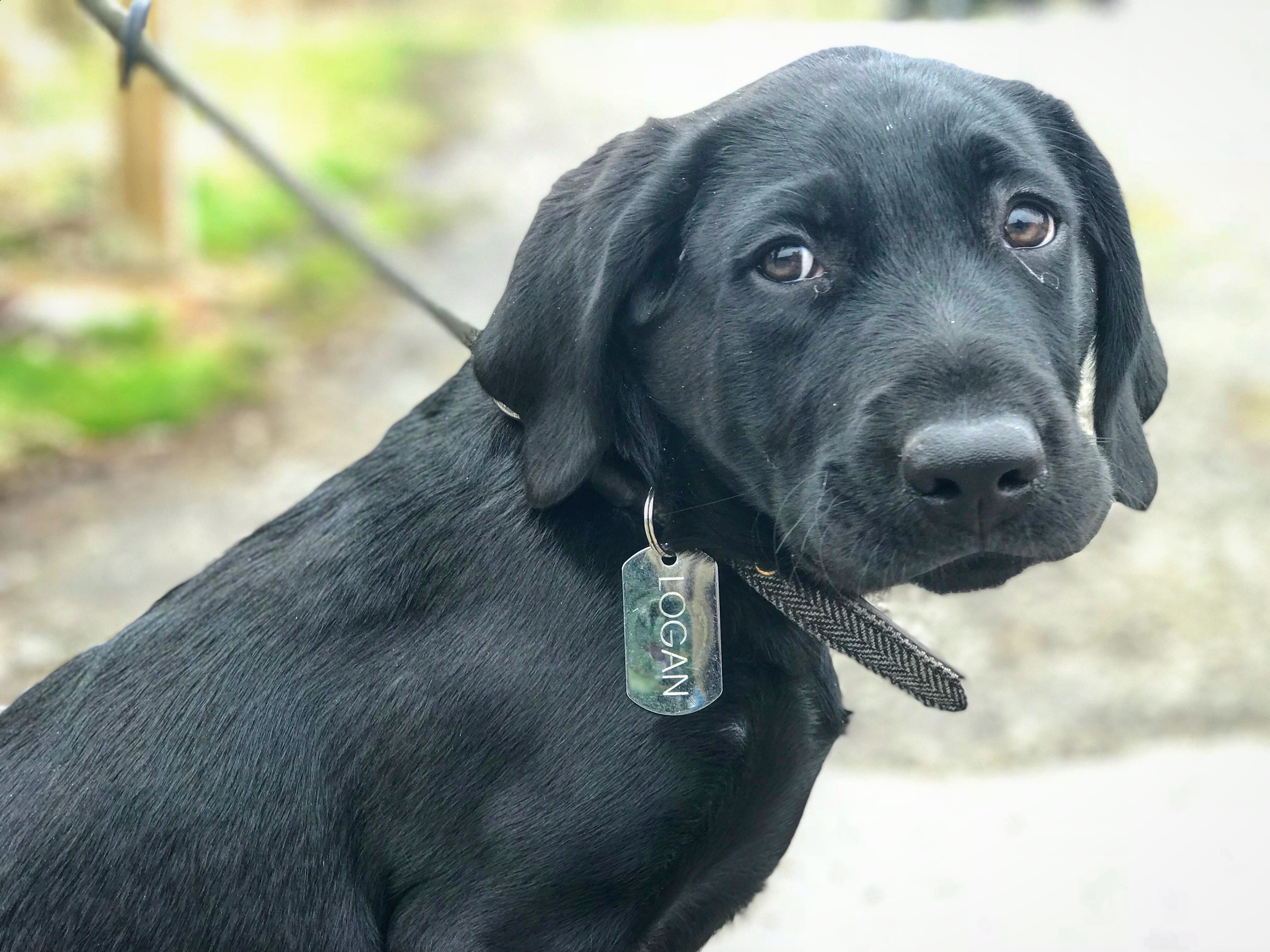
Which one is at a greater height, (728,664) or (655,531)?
(655,531)

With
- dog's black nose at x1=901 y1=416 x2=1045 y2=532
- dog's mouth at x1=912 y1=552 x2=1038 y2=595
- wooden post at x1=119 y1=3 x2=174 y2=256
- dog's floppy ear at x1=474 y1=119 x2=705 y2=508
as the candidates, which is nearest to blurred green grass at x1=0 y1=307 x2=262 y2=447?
wooden post at x1=119 y1=3 x2=174 y2=256

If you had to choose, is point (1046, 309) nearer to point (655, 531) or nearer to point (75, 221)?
point (655, 531)

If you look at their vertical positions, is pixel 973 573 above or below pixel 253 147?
below

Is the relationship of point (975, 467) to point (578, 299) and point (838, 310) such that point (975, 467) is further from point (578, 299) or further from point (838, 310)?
A: point (578, 299)

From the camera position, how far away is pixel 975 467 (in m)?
1.54

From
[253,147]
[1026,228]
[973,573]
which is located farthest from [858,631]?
[253,147]

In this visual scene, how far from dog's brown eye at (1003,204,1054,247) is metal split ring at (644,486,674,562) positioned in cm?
60

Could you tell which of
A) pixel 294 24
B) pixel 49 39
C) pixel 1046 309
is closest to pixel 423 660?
pixel 1046 309

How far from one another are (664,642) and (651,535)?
0.14 m

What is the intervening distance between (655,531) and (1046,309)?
607 millimetres

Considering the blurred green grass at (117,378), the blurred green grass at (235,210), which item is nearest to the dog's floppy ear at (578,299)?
the blurred green grass at (235,210)

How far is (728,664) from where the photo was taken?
1.87m

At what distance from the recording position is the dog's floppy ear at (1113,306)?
6.34 ft

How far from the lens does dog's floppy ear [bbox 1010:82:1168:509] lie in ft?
6.34
